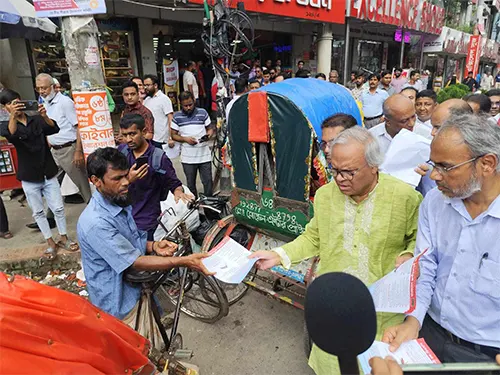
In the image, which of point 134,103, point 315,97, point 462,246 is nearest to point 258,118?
point 315,97

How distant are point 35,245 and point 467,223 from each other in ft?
15.5

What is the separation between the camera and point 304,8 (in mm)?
10156

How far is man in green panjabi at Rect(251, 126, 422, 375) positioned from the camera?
176cm

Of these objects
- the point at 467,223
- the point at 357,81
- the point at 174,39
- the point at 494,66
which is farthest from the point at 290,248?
the point at 494,66

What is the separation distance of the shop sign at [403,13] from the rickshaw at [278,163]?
10.6 metres

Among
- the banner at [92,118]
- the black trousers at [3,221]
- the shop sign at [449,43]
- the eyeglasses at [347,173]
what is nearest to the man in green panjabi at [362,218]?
the eyeglasses at [347,173]

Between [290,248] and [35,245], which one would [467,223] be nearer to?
[290,248]

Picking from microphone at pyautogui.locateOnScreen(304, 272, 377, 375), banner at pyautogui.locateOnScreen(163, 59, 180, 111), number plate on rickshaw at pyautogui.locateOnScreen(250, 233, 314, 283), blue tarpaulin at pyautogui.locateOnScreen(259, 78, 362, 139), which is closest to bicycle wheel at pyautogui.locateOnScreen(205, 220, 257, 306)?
number plate on rickshaw at pyautogui.locateOnScreen(250, 233, 314, 283)

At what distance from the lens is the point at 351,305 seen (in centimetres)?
76

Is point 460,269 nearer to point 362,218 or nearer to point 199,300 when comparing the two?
point 362,218

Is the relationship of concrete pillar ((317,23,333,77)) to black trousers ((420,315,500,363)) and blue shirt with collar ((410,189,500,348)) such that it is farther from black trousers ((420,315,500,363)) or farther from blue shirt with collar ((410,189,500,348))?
black trousers ((420,315,500,363))

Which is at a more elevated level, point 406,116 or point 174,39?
point 174,39

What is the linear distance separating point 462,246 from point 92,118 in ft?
11.5

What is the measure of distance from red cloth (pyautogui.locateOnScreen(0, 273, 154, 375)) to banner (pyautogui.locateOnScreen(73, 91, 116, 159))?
2.69m
